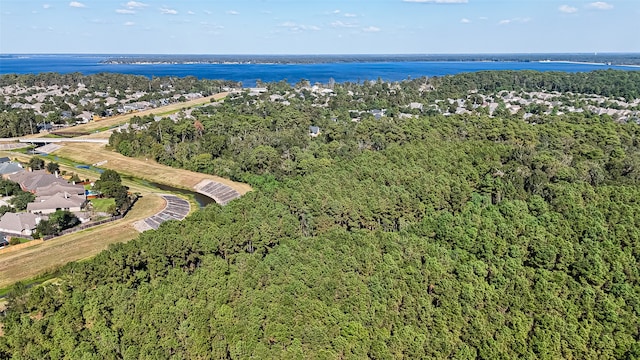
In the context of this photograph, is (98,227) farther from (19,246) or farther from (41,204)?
(41,204)

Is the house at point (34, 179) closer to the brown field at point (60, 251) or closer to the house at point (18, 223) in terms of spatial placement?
the house at point (18, 223)

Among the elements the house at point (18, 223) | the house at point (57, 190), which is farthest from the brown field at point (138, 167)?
the house at point (18, 223)

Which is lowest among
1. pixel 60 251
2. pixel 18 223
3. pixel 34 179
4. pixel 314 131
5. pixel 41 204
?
pixel 60 251

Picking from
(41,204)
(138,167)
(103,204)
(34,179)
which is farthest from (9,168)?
(103,204)

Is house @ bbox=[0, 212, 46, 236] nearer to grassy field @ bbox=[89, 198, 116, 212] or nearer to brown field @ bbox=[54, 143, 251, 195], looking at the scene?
grassy field @ bbox=[89, 198, 116, 212]

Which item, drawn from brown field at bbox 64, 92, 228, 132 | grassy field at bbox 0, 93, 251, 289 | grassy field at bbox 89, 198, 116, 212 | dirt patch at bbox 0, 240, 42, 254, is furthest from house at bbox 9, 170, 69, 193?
brown field at bbox 64, 92, 228, 132
